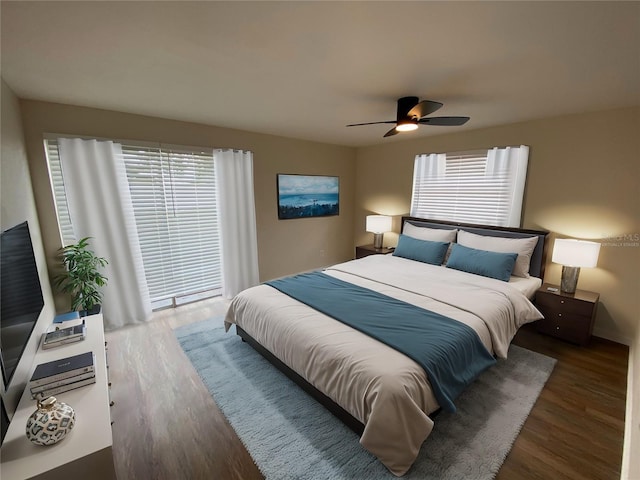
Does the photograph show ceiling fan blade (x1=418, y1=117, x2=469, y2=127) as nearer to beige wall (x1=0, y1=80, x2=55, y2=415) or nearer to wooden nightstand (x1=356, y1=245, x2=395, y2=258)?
wooden nightstand (x1=356, y1=245, x2=395, y2=258)

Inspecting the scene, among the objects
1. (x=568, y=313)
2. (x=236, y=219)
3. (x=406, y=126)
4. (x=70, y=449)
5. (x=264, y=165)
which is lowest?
(x=568, y=313)

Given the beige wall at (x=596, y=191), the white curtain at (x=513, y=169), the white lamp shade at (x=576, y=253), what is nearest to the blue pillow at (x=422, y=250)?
the white curtain at (x=513, y=169)

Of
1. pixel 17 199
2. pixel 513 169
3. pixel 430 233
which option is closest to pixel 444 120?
pixel 513 169

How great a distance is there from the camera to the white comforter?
152 centimetres

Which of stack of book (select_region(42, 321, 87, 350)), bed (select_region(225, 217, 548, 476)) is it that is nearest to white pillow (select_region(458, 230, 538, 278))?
bed (select_region(225, 217, 548, 476))

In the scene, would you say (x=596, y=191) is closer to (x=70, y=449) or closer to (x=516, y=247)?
(x=516, y=247)

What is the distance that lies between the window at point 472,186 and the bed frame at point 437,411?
117 millimetres

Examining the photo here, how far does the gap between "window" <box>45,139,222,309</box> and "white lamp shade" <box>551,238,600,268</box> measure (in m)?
4.03

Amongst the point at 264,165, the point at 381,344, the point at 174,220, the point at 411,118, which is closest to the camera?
the point at 381,344

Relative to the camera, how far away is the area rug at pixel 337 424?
1.59 metres

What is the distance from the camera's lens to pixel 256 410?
6.61 ft

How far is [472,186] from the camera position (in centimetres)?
373

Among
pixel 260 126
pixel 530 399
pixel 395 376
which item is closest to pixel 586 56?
pixel 395 376

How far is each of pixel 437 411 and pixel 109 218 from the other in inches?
138
